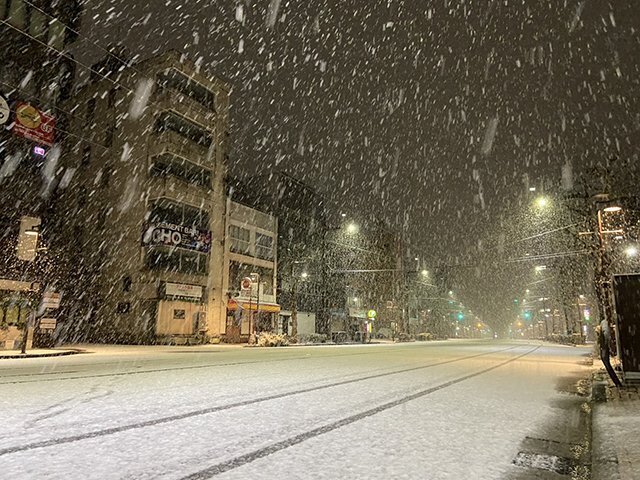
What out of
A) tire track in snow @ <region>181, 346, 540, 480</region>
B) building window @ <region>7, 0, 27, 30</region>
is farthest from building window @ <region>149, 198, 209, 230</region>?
tire track in snow @ <region>181, 346, 540, 480</region>

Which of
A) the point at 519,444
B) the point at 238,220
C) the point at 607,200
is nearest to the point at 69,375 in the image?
the point at 519,444

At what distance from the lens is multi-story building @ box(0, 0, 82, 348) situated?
1009 inches

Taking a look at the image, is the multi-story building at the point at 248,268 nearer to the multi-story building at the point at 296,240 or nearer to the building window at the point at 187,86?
the multi-story building at the point at 296,240

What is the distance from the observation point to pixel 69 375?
34.9ft

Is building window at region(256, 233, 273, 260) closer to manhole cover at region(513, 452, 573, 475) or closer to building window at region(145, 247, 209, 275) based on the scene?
building window at region(145, 247, 209, 275)

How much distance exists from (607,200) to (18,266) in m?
29.2

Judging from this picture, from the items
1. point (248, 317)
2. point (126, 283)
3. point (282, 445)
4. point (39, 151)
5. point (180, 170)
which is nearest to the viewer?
point (282, 445)

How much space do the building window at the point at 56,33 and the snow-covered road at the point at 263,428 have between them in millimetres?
29803

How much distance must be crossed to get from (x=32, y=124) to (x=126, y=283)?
12148 millimetres

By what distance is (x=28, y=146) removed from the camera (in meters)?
29.6

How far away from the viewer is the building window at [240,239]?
40.7 meters

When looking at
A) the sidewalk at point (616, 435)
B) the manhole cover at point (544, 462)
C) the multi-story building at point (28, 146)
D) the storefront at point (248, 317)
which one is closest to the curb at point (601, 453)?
the sidewalk at point (616, 435)

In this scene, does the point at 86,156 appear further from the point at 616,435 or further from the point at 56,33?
the point at 616,435

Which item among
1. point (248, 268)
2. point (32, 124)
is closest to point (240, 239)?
point (248, 268)
